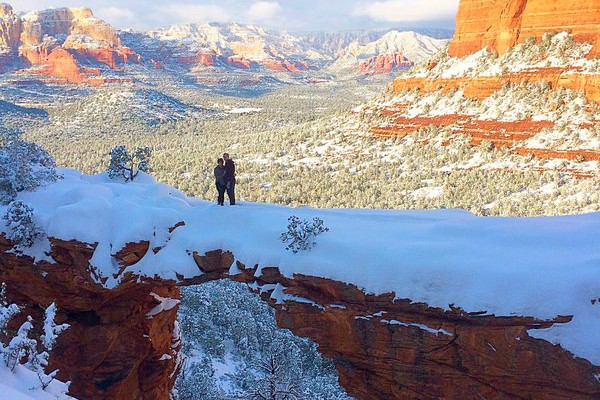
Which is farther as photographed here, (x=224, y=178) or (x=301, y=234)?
(x=224, y=178)

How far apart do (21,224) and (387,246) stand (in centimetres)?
775

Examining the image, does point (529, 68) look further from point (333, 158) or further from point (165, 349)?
point (165, 349)

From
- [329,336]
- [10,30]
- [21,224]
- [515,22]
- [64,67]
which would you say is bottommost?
[329,336]

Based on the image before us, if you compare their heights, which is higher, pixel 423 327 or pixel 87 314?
pixel 423 327

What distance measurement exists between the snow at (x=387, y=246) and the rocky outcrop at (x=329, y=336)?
7.8 inches

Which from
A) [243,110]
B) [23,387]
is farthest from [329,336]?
Result: [243,110]

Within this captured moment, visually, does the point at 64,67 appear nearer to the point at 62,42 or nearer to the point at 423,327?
the point at 62,42

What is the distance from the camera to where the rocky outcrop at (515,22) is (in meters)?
36.3

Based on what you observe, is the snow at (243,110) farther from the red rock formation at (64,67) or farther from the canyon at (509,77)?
the canyon at (509,77)

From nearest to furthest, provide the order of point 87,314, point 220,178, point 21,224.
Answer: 1. point 21,224
2. point 87,314
3. point 220,178

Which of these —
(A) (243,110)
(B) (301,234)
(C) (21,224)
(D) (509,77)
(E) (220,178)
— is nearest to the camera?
(B) (301,234)

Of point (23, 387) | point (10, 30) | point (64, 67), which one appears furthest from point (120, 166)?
point (10, 30)

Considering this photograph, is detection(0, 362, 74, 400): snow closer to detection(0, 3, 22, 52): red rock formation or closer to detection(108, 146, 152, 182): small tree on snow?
detection(108, 146, 152, 182): small tree on snow

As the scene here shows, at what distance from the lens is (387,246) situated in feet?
27.1
